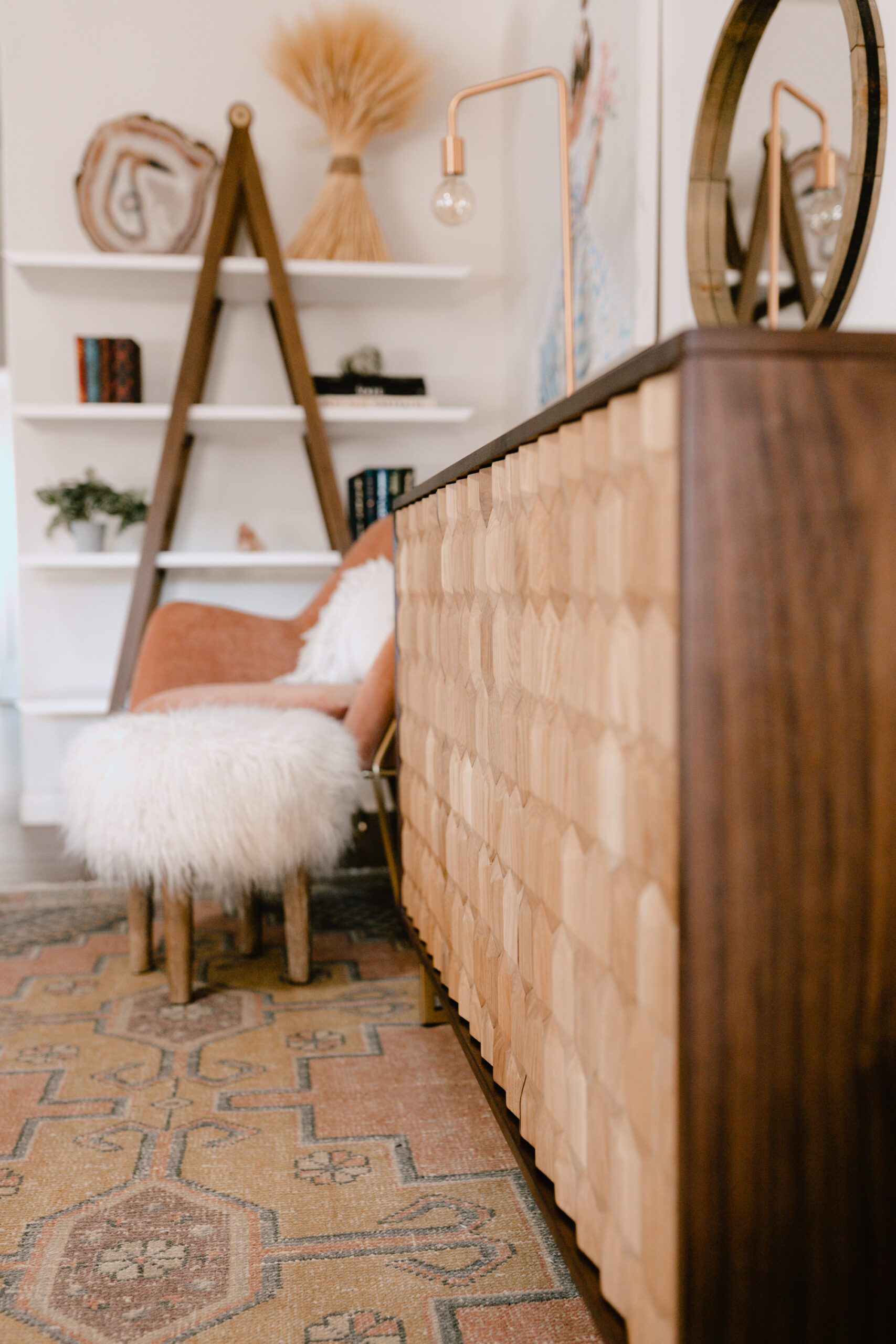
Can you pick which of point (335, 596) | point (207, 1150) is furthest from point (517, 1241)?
point (335, 596)

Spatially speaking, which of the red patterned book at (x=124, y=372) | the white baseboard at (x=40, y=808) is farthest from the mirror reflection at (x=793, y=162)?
the white baseboard at (x=40, y=808)

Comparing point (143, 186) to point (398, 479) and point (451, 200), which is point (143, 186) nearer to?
point (398, 479)

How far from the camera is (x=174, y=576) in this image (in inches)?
131

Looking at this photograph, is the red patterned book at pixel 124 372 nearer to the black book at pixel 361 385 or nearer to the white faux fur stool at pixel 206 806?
the black book at pixel 361 385

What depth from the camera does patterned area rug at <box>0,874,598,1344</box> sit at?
0.95 m

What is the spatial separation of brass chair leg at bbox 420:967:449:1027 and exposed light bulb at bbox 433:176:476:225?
4.19 ft

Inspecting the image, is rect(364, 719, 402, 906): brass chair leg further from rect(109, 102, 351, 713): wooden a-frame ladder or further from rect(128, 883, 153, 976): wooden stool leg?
rect(109, 102, 351, 713): wooden a-frame ladder

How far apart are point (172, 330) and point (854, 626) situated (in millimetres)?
3105

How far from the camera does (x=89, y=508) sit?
309cm

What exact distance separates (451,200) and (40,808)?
2.32 m

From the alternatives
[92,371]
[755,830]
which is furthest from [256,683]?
[755,830]

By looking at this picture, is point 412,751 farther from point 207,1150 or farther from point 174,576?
point 174,576

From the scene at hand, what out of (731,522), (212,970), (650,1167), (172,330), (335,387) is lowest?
(212,970)

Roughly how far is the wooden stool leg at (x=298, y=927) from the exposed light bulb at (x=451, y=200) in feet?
3.85
